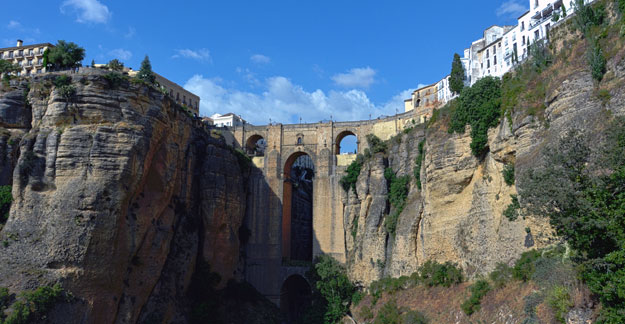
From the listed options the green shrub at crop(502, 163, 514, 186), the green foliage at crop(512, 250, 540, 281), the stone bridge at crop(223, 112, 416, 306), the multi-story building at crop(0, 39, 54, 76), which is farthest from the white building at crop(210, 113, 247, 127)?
the green foliage at crop(512, 250, 540, 281)

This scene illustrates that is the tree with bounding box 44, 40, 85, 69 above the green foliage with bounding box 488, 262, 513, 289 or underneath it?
above

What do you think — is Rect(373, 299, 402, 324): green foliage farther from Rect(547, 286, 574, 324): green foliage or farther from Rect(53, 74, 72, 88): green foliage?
Rect(53, 74, 72, 88): green foliage

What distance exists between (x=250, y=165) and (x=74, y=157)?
819 inches

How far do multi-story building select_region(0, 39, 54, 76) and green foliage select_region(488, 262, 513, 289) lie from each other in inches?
1967

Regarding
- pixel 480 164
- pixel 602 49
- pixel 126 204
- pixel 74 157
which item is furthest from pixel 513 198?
pixel 74 157

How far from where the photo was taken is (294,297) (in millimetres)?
52562

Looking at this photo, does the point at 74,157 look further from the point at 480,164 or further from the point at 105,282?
the point at 480,164

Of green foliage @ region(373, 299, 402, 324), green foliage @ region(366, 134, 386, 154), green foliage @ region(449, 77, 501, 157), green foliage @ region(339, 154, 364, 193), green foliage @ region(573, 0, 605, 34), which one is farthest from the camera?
green foliage @ region(339, 154, 364, 193)

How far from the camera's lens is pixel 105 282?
107 ft

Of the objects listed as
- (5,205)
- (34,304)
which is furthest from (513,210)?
(5,205)

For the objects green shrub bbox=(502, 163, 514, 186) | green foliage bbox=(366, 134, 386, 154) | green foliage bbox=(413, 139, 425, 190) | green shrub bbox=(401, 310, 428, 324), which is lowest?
green shrub bbox=(401, 310, 428, 324)

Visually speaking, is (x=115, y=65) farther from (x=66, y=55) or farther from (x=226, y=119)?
(x=226, y=119)

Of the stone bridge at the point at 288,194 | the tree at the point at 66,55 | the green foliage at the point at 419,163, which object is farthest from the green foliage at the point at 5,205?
the green foliage at the point at 419,163

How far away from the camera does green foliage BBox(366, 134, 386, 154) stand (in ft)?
153
